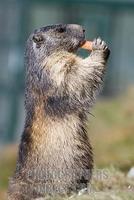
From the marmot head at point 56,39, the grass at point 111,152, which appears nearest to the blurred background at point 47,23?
the grass at point 111,152

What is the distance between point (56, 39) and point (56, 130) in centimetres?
118

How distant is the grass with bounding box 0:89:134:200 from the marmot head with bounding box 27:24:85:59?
53.7 inches

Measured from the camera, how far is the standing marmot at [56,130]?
10.5m

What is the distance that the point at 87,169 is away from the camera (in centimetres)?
1063

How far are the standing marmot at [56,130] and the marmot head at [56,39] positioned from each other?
25 cm

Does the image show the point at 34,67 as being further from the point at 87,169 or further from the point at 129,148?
the point at 129,148

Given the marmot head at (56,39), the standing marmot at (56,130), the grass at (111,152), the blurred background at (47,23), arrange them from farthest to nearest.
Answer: the blurred background at (47,23), the marmot head at (56,39), the grass at (111,152), the standing marmot at (56,130)

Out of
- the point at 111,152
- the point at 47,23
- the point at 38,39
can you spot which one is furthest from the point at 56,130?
the point at 47,23

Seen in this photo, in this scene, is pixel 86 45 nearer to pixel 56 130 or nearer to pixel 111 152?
pixel 56 130

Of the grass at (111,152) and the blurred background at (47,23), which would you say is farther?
the blurred background at (47,23)

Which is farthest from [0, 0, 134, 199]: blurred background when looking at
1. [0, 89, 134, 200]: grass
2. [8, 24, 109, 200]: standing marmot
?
[8, 24, 109, 200]: standing marmot

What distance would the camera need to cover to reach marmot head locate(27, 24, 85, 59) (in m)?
11.2

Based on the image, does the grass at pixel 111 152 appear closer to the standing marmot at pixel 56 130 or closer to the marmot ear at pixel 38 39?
the standing marmot at pixel 56 130

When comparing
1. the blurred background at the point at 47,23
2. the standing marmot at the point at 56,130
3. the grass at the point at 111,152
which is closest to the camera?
the standing marmot at the point at 56,130
